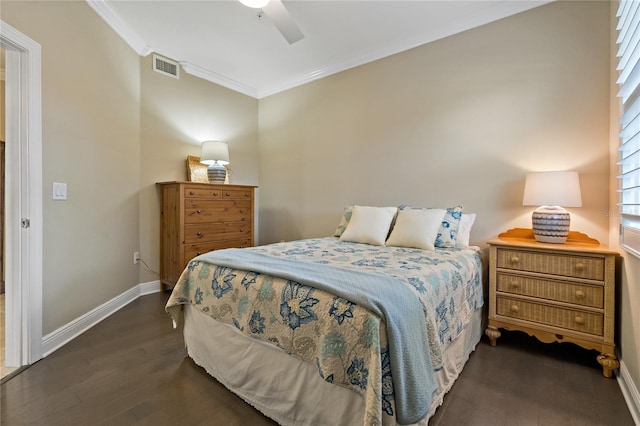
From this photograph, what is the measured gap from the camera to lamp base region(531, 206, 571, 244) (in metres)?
2.03

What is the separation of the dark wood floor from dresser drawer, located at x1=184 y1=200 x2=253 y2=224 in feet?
4.47

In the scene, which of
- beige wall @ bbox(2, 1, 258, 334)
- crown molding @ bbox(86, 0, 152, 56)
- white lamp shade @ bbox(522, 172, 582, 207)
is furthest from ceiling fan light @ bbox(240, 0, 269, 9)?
white lamp shade @ bbox(522, 172, 582, 207)

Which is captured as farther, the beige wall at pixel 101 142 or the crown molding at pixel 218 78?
the crown molding at pixel 218 78

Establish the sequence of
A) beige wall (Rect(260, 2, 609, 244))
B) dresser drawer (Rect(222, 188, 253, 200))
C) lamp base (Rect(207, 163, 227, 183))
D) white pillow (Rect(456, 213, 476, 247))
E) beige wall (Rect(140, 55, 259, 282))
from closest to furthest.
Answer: beige wall (Rect(260, 2, 609, 244))
white pillow (Rect(456, 213, 476, 247))
beige wall (Rect(140, 55, 259, 282))
dresser drawer (Rect(222, 188, 253, 200))
lamp base (Rect(207, 163, 227, 183))

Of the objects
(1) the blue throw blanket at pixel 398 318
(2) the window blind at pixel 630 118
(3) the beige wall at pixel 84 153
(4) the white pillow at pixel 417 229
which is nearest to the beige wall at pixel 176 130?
(3) the beige wall at pixel 84 153

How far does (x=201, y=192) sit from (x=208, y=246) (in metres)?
0.62

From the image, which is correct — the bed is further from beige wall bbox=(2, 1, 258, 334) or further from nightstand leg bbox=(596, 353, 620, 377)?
beige wall bbox=(2, 1, 258, 334)

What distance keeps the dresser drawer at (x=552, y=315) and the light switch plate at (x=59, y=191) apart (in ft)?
10.9

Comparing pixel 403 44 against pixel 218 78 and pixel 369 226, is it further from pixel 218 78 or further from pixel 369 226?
pixel 218 78

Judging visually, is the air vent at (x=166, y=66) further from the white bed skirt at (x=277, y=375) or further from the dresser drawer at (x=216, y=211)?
the white bed skirt at (x=277, y=375)

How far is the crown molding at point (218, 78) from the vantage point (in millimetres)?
3578

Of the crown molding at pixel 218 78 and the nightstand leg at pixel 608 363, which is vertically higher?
the crown molding at pixel 218 78

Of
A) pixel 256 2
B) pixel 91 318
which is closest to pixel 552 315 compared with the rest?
pixel 256 2

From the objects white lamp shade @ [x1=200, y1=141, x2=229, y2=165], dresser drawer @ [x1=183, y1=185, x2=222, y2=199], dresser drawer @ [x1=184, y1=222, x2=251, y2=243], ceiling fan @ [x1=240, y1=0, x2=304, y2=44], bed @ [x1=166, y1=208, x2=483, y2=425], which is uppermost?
ceiling fan @ [x1=240, y1=0, x2=304, y2=44]
